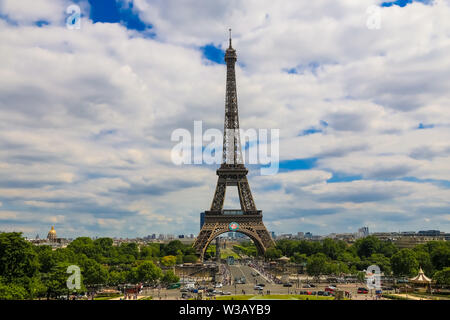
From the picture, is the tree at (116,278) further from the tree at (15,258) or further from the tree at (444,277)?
the tree at (444,277)

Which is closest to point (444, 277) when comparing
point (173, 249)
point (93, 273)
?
point (93, 273)

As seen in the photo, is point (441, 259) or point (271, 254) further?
point (271, 254)

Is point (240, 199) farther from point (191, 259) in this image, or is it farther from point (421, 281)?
point (421, 281)

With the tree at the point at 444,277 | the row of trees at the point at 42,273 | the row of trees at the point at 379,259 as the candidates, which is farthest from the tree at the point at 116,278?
the tree at the point at 444,277

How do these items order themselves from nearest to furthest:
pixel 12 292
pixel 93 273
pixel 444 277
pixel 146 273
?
pixel 12 292, pixel 444 277, pixel 93 273, pixel 146 273
